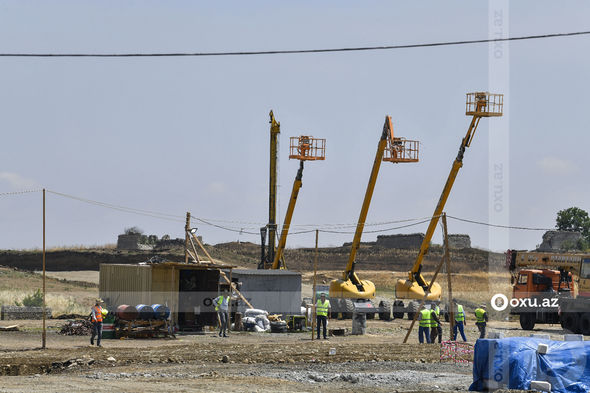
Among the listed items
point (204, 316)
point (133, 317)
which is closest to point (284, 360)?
point (133, 317)

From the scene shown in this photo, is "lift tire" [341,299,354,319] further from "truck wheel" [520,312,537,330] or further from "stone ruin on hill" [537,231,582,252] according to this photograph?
"stone ruin on hill" [537,231,582,252]

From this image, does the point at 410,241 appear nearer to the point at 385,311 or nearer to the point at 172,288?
the point at 385,311

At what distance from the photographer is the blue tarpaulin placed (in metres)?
16.9

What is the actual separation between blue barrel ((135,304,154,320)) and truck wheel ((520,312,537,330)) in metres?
18.1

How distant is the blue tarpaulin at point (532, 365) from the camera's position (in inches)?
666

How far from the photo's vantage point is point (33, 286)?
64.8 meters

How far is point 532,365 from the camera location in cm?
1698

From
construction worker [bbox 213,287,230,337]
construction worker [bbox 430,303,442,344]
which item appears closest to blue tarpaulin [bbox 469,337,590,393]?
construction worker [bbox 430,303,442,344]

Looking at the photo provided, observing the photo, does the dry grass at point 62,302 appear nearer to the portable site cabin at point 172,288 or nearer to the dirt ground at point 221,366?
the portable site cabin at point 172,288

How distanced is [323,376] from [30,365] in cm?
705

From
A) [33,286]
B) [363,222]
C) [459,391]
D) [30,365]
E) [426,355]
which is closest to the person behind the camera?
[459,391]

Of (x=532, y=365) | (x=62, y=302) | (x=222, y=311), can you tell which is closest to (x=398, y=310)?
(x=222, y=311)

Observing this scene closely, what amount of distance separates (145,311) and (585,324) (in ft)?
59.7

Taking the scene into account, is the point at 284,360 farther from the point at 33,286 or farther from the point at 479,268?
the point at 479,268
